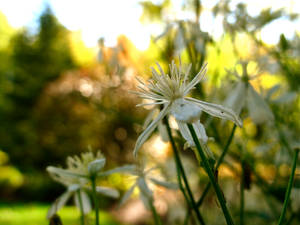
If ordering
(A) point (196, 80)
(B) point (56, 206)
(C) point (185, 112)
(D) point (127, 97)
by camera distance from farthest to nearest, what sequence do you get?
1. (D) point (127, 97)
2. (B) point (56, 206)
3. (A) point (196, 80)
4. (C) point (185, 112)

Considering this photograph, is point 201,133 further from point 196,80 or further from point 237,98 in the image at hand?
point 237,98

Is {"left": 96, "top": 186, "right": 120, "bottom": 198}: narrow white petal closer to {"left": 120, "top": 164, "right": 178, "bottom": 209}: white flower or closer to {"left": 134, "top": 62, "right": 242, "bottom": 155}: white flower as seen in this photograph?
{"left": 120, "top": 164, "right": 178, "bottom": 209}: white flower

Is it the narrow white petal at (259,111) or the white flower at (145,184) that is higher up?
the narrow white petal at (259,111)

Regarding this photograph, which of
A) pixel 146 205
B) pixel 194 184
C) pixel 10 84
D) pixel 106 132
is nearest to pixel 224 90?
pixel 146 205

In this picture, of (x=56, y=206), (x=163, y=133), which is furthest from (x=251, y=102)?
(x=56, y=206)

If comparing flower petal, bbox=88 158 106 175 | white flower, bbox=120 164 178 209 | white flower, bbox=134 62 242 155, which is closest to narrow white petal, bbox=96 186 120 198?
white flower, bbox=120 164 178 209

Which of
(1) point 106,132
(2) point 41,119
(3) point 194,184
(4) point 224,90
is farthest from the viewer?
(2) point 41,119

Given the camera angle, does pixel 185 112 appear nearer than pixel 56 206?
Yes

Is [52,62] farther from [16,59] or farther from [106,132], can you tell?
[106,132]

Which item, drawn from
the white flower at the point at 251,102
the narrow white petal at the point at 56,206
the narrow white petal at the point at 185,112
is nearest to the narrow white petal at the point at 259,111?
the white flower at the point at 251,102

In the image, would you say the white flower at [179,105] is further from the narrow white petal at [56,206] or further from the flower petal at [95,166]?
the narrow white petal at [56,206]

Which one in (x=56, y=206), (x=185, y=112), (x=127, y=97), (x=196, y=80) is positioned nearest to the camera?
(x=185, y=112)
